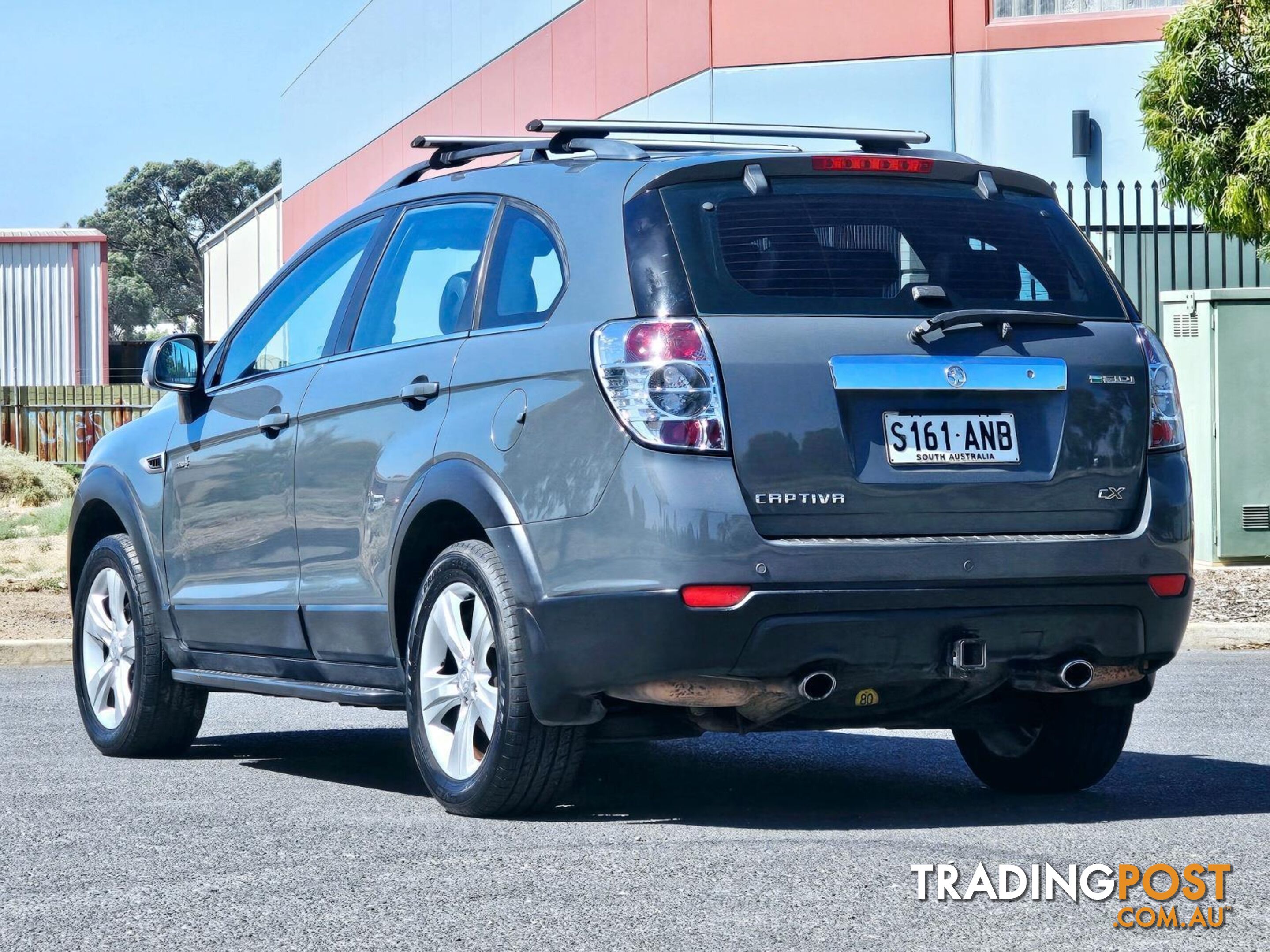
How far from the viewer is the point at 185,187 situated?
11650 centimetres

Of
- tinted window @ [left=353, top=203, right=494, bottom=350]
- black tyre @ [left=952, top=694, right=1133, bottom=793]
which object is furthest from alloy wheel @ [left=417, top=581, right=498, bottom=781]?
black tyre @ [left=952, top=694, right=1133, bottom=793]

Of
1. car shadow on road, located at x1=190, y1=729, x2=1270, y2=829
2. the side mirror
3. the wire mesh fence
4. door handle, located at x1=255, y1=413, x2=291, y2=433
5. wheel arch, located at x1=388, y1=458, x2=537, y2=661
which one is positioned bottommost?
car shadow on road, located at x1=190, y1=729, x2=1270, y2=829

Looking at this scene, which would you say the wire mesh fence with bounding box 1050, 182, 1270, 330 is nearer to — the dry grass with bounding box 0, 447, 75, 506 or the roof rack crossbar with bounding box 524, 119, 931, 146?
the roof rack crossbar with bounding box 524, 119, 931, 146

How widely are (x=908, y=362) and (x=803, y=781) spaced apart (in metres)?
1.83

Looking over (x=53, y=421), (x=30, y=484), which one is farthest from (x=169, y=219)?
(x=30, y=484)

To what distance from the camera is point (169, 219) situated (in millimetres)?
117438

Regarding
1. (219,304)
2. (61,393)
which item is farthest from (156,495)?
Result: (219,304)

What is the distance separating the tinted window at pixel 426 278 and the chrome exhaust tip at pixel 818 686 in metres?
1.50

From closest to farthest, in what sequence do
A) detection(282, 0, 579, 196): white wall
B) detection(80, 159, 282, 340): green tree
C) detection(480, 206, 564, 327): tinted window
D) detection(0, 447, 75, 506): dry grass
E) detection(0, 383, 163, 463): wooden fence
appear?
detection(480, 206, 564, 327): tinted window → detection(0, 447, 75, 506): dry grass → detection(0, 383, 163, 463): wooden fence → detection(282, 0, 579, 196): white wall → detection(80, 159, 282, 340): green tree

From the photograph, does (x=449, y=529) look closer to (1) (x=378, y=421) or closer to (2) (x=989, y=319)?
(1) (x=378, y=421)

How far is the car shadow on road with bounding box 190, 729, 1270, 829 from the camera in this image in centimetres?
555

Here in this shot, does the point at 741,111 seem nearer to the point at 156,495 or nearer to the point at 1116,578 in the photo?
the point at 156,495

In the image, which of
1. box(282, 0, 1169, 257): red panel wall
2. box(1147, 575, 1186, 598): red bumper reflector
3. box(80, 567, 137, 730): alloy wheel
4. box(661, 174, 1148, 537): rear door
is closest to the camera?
box(661, 174, 1148, 537): rear door

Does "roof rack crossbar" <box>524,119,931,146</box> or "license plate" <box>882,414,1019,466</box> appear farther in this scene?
"roof rack crossbar" <box>524,119,931,146</box>
